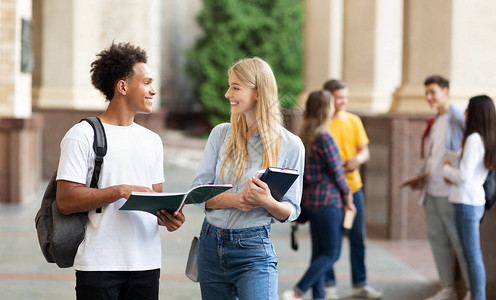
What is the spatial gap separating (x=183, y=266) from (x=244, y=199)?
16.7 feet

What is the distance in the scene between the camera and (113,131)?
3477 millimetres

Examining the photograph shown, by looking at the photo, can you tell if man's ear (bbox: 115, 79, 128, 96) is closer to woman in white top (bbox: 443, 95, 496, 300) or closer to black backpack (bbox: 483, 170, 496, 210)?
woman in white top (bbox: 443, 95, 496, 300)

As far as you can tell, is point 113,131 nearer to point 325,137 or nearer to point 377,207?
point 325,137

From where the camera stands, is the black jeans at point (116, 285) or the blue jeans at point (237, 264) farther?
the blue jeans at point (237, 264)

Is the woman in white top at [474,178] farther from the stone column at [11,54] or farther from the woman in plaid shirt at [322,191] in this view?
the stone column at [11,54]

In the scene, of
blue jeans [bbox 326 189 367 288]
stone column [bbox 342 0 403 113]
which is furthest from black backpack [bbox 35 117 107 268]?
stone column [bbox 342 0 403 113]

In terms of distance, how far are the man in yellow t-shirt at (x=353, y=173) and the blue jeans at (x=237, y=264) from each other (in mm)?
3363

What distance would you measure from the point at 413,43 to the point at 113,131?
7.70 meters

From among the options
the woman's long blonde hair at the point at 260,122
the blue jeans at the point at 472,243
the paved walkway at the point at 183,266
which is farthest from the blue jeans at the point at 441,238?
the woman's long blonde hair at the point at 260,122

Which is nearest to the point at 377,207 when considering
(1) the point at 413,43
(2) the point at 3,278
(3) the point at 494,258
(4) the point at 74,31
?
(1) the point at 413,43

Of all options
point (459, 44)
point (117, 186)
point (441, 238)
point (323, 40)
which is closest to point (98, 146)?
point (117, 186)

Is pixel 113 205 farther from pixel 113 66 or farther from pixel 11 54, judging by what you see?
pixel 11 54

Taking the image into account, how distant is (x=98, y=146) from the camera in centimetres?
340

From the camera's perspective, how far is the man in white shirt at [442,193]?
6.67 metres
